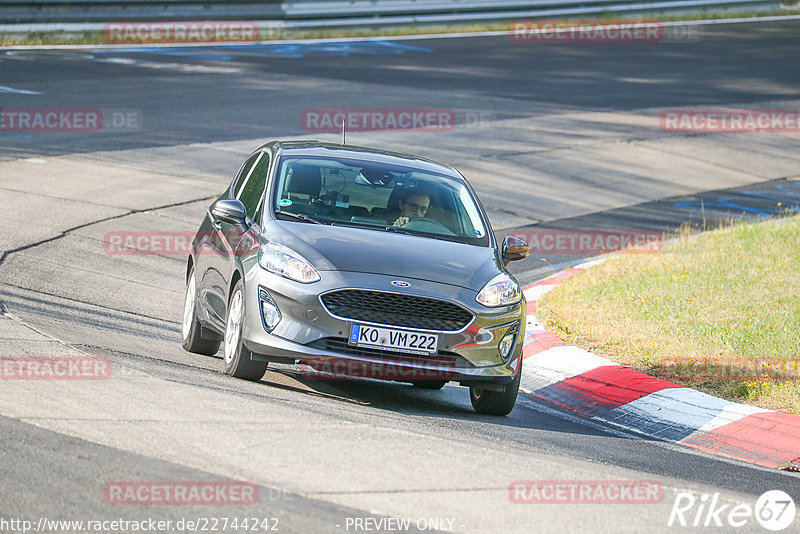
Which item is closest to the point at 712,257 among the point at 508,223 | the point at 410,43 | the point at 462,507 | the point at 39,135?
the point at 508,223

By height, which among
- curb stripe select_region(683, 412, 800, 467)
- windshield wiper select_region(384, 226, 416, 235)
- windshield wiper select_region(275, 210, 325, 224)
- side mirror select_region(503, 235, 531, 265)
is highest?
windshield wiper select_region(275, 210, 325, 224)

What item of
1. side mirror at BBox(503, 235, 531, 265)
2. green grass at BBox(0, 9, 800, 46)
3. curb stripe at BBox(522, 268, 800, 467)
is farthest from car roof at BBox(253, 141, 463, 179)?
green grass at BBox(0, 9, 800, 46)

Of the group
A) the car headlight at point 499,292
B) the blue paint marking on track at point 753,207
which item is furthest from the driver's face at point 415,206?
the blue paint marking on track at point 753,207

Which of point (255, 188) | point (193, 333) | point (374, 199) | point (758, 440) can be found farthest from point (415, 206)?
point (758, 440)

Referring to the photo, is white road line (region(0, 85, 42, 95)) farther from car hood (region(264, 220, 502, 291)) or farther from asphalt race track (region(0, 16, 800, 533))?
car hood (region(264, 220, 502, 291))

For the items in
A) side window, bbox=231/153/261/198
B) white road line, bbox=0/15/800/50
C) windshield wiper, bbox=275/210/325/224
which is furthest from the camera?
white road line, bbox=0/15/800/50

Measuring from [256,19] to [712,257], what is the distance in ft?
64.6

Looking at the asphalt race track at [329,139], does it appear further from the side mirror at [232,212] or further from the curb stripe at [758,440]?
the side mirror at [232,212]

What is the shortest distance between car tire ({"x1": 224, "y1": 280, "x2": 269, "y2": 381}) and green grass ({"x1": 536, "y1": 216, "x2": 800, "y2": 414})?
137 inches

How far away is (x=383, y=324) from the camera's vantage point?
24.6 feet

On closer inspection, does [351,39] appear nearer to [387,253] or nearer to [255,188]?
[255,188]

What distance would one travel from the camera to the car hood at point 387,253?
302 inches

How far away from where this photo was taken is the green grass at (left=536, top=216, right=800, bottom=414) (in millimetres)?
9273

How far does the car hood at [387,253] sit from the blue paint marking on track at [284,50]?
1991 centimetres
